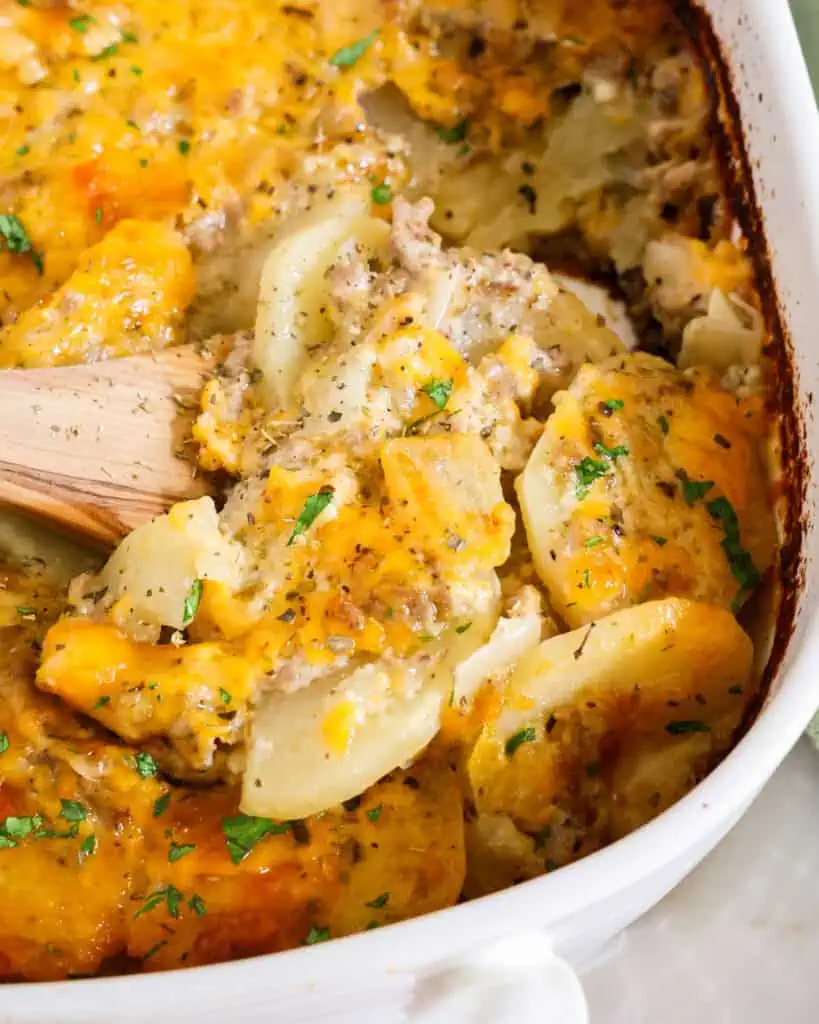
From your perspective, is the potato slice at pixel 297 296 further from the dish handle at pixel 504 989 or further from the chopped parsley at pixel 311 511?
the dish handle at pixel 504 989

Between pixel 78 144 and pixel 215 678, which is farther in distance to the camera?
pixel 78 144

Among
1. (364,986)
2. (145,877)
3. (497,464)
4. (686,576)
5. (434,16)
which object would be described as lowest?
(145,877)

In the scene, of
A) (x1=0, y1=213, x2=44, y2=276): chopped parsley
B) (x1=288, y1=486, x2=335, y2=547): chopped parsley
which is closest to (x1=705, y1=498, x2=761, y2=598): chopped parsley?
(x1=288, y1=486, x2=335, y2=547): chopped parsley

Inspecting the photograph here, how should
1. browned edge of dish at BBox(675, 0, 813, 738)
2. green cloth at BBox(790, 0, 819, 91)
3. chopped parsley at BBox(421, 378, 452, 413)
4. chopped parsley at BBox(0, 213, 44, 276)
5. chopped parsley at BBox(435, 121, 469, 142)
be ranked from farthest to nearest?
chopped parsley at BBox(435, 121, 469, 142)
green cloth at BBox(790, 0, 819, 91)
chopped parsley at BBox(0, 213, 44, 276)
chopped parsley at BBox(421, 378, 452, 413)
browned edge of dish at BBox(675, 0, 813, 738)

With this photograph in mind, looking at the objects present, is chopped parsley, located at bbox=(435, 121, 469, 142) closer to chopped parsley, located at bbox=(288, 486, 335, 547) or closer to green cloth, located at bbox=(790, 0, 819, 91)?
green cloth, located at bbox=(790, 0, 819, 91)

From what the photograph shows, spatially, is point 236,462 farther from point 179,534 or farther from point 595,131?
point 595,131

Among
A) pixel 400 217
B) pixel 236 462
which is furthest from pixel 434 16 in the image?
pixel 236 462
